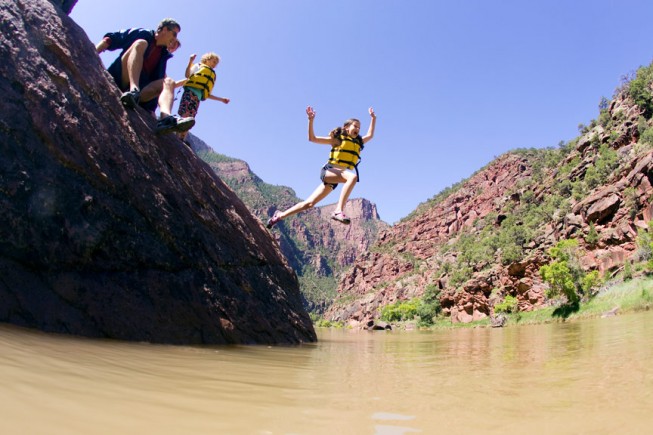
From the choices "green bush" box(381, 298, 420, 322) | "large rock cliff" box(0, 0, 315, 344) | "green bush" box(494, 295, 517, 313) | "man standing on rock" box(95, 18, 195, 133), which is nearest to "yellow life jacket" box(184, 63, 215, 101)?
"man standing on rock" box(95, 18, 195, 133)

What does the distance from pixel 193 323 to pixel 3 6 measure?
4008 mm

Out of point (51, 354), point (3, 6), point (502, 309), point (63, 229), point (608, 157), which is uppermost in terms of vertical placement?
point (608, 157)

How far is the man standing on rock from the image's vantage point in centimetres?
502

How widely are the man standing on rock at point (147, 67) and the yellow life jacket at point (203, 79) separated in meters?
0.96

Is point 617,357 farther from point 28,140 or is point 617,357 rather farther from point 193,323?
point 28,140

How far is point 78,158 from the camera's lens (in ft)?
13.5

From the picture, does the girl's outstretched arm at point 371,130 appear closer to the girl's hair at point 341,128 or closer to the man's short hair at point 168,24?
the girl's hair at point 341,128

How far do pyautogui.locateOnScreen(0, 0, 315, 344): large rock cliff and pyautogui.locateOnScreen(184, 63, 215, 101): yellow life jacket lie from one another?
1.78 metres

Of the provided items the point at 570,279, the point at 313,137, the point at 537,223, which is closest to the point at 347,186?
the point at 313,137

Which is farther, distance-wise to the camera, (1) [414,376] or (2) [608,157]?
(2) [608,157]

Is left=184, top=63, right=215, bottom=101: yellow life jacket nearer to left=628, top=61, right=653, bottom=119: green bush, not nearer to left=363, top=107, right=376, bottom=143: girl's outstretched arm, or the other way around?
left=363, top=107, right=376, bottom=143: girl's outstretched arm

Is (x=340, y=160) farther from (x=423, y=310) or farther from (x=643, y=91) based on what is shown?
(x=643, y=91)

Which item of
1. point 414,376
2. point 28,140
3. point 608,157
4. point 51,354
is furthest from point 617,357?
point 608,157

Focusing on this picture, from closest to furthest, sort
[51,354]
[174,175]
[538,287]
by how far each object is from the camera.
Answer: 1. [51,354]
2. [174,175]
3. [538,287]
